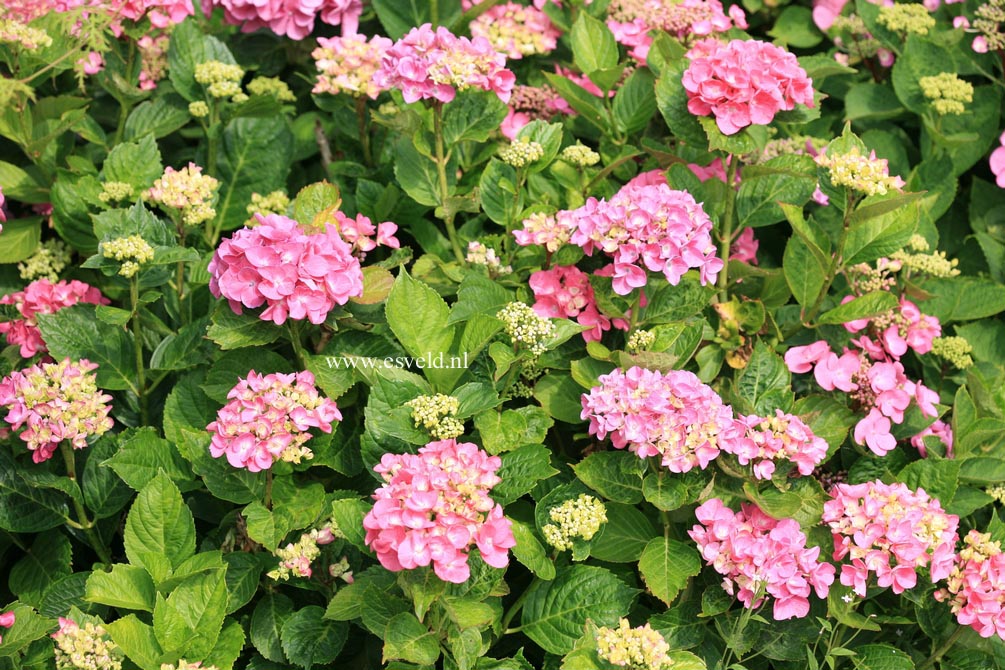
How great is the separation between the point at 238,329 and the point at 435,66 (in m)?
0.89

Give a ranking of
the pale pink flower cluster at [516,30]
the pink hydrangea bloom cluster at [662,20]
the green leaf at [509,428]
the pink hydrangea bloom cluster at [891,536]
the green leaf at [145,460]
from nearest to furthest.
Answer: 1. the pink hydrangea bloom cluster at [891,536]
2. the green leaf at [509,428]
3. the green leaf at [145,460]
4. the pink hydrangea bloom cluster at [662,20]
5. the pale pink flower cluster at [516,30]

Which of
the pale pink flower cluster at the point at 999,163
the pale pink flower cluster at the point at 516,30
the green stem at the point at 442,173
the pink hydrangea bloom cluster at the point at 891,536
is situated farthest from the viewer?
the pale pink flower cluster at the point at 999,163

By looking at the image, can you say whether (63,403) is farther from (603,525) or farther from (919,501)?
(919,501)

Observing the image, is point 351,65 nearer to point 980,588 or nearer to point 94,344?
point 94,344

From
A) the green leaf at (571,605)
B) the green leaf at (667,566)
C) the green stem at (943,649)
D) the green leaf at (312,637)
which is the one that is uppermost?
the green leaf at (667,566)

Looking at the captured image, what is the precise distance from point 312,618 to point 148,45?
2.11 m

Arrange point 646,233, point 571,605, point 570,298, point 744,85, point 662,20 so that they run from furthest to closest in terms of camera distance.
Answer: point 662,20
point 570,298
point 744,85
point 646,233
point 571,605

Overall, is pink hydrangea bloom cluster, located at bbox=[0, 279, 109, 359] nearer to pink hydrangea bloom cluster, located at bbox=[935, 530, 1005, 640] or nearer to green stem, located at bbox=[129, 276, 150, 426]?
green stem, located at bbox=[129, 276, 150, 426]

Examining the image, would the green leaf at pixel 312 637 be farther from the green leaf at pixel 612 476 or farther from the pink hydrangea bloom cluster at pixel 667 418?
the pink hydrangea bloom cluster at pixel 667 418

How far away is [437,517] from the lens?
80.4 inches

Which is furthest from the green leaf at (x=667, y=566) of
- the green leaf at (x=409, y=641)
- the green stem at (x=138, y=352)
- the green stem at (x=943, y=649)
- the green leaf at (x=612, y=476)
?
the green stem at (x=138, y=352)

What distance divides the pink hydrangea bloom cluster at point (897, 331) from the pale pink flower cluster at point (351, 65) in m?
1.57

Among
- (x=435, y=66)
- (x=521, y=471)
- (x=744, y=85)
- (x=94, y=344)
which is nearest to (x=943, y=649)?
(x=521, y=471)

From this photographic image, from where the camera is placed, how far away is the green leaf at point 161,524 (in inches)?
100
